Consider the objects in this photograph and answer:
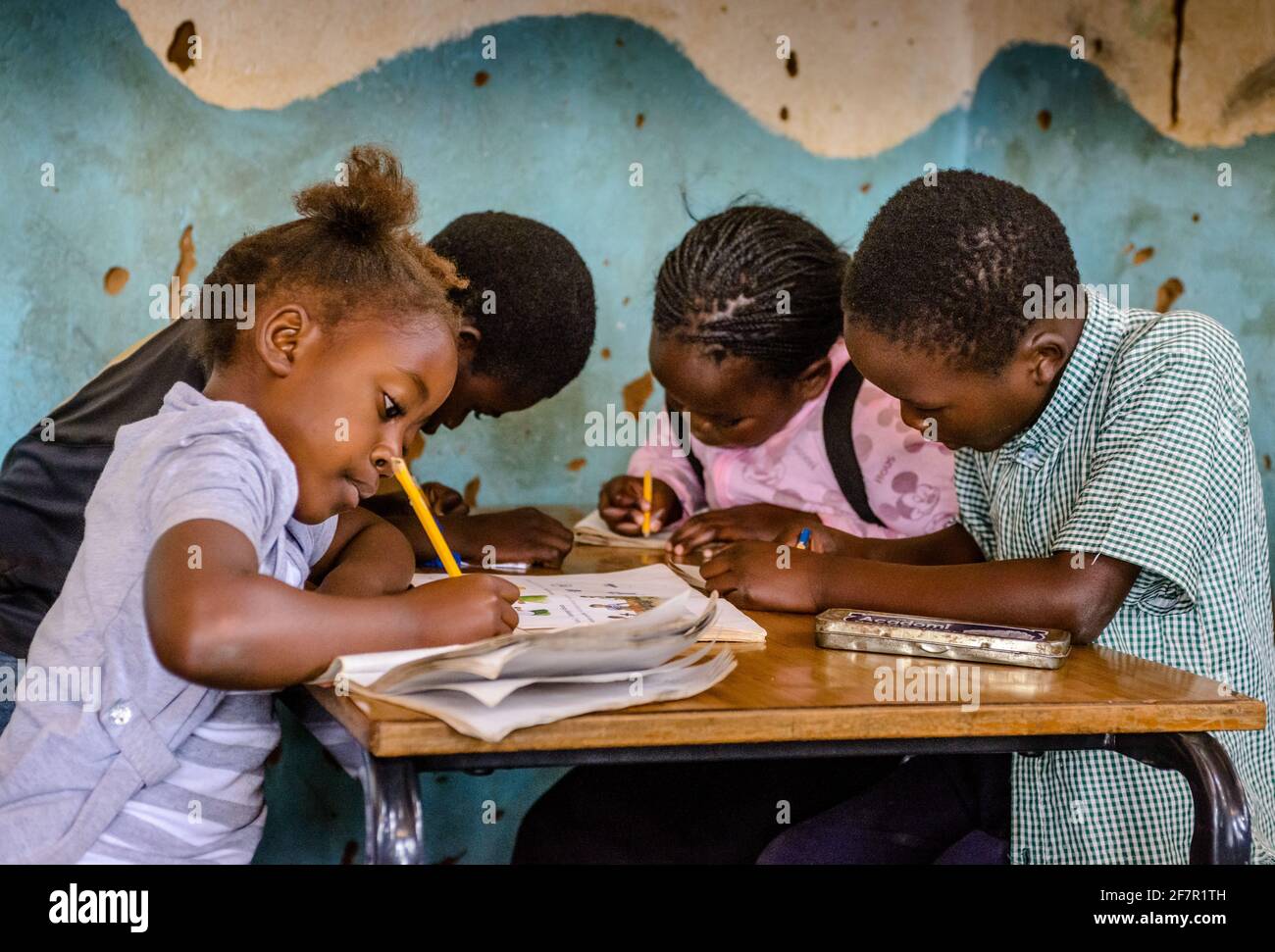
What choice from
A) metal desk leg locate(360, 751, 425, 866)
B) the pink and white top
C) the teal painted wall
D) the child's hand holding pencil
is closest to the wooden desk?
metal desk leg locate(360, 751, 425, 866)

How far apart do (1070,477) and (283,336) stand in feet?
2.88

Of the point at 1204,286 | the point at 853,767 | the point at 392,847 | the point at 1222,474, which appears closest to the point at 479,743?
the point at 392,847

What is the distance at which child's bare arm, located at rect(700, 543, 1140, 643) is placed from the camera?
1.24 meters

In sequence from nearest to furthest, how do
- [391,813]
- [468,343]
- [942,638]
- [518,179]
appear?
[391,813] → [942,638] → [468,343] → [518,179]

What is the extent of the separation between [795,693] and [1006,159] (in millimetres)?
1857

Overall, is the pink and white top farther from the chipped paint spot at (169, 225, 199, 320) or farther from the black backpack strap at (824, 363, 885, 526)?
the chipped paint spot at (169, 225, 199, 320)

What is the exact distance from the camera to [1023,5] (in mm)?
2504

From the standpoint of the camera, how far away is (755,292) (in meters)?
1.98

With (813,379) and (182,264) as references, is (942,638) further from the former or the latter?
(182,264)

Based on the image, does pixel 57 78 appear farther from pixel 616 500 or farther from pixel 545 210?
pixel 616 500

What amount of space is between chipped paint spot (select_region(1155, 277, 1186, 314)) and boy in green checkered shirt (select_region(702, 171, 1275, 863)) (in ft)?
2.37

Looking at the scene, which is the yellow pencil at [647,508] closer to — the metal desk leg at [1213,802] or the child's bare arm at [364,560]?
the child's bare arm at [364,560]

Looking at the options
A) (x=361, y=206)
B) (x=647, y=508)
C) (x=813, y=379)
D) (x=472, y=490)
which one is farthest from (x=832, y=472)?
(x=361, y=206)

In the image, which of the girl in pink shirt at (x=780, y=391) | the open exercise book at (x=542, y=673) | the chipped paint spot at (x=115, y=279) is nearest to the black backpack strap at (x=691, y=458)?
the girl in pink shirt at (x=780, y=391)
